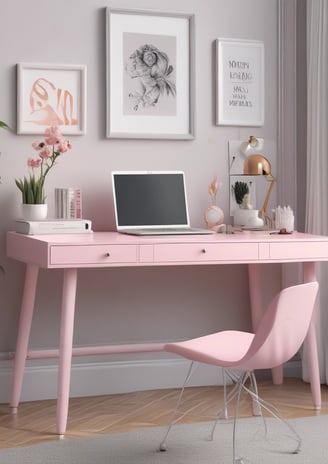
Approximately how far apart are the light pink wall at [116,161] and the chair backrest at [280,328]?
146 centimetres

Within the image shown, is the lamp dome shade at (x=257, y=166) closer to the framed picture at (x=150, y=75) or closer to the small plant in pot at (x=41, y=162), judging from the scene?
the framed picture at (x=150, y=75)

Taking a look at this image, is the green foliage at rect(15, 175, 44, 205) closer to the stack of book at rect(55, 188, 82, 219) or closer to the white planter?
the stack of book at rect(55, 188, 82, 219)

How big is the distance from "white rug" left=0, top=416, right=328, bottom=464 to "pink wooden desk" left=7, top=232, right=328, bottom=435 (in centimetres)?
24

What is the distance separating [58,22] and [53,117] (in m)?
0.47

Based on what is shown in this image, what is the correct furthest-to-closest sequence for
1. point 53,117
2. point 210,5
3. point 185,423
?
point 210,5 → point 53,117 → point 185,423

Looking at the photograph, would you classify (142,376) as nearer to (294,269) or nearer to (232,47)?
(294,269)

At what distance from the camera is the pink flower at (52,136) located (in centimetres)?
398

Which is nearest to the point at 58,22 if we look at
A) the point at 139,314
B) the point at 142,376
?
the point at 139,314

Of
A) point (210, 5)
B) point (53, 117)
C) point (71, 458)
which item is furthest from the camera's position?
point (210, 5)

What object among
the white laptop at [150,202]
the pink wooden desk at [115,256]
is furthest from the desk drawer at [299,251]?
the white laptop at [150,202]

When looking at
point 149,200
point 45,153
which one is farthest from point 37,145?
point 149,200

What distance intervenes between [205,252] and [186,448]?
853mm

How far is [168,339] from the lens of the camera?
14.7 ft

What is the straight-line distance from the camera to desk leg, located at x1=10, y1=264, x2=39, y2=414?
398 centimetres
